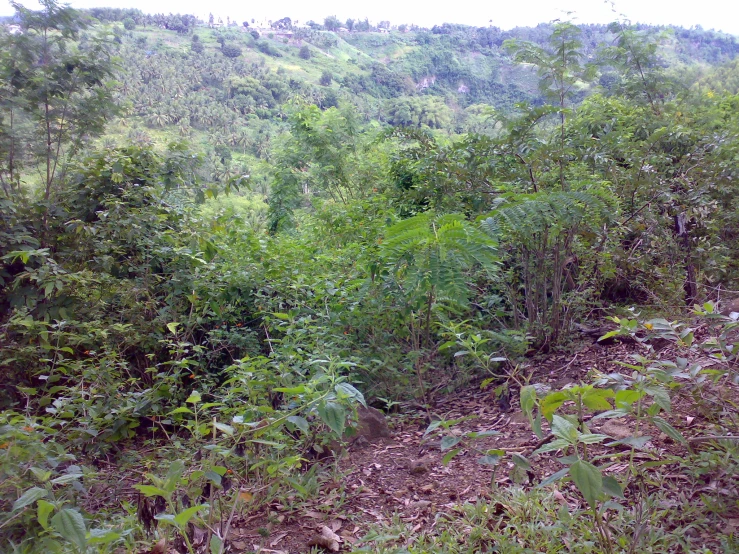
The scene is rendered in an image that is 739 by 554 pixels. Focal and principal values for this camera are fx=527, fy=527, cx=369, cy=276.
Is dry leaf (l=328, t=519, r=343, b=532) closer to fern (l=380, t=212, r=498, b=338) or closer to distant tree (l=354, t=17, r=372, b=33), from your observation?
fern (l=380, t=212, r=498, b=338)

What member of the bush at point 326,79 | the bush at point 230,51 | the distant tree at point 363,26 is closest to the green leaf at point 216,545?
the bush at point 326,79

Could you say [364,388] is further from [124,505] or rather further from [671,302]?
[671,302]

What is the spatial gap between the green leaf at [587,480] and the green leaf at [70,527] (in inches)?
49.6

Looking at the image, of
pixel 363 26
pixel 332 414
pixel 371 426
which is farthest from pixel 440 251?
pixel 363 26

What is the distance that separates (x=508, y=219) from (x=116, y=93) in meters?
4.85

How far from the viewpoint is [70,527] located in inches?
53.0

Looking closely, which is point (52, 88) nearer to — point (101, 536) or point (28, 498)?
point (28, 498)

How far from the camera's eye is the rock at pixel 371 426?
2963 millimetres

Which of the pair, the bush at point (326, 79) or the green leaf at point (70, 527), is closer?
the green leaf at point (70, 527)

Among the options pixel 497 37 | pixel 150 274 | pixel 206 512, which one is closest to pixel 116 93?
pixel 150 274

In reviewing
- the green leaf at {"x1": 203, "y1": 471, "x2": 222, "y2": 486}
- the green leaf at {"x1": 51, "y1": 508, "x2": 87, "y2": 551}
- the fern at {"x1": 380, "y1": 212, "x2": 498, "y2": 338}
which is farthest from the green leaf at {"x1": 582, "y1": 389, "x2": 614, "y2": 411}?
the green leaf at {"x1": 51, "y1": 508, "x2": 87, "y2": 551}

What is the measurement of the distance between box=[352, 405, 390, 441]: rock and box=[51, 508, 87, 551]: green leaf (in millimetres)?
1717

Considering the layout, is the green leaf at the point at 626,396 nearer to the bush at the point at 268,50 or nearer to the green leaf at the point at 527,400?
the green leaf at the point at 527,400

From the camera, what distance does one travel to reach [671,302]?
152 inches
